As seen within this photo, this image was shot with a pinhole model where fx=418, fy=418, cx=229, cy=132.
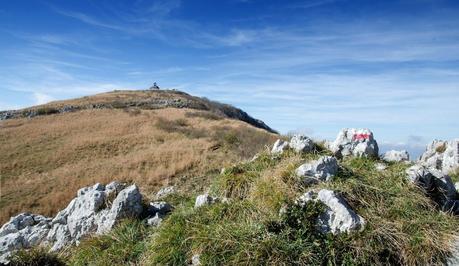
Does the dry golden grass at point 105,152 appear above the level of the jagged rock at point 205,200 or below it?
below

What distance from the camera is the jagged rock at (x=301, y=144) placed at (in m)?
8.15

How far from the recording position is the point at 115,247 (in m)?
6.59

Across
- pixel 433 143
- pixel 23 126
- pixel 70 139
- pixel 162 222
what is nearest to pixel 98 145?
pixel 70 139

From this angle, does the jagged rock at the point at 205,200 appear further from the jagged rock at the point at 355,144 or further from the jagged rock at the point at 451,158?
the jagged rock at the point at 451,158

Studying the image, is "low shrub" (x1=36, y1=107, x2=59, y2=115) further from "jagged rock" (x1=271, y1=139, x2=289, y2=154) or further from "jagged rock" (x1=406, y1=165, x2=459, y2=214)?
"jagged rock" (x1=406, y1=165, x2=459, y2=214)

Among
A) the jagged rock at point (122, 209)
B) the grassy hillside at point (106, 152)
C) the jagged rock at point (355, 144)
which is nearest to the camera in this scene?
the jagged rock at point (122, 209)

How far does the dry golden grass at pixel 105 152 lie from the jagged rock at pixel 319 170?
1073cm

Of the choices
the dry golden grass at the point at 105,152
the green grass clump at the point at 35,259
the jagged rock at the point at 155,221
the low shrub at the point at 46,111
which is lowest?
the dry golden grass at the point at 105,152

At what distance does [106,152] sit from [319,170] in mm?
34154

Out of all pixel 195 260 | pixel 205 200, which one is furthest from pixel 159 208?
pixel 195 260

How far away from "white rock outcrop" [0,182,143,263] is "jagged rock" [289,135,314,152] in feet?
10.3

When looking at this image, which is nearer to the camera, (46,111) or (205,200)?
(205,200)

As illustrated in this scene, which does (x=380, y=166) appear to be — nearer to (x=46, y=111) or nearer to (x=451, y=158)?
(x=451, y=158)

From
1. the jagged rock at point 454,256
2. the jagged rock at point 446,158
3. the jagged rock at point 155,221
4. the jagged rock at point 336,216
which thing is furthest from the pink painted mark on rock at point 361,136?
the jagged rock at point 155,221
